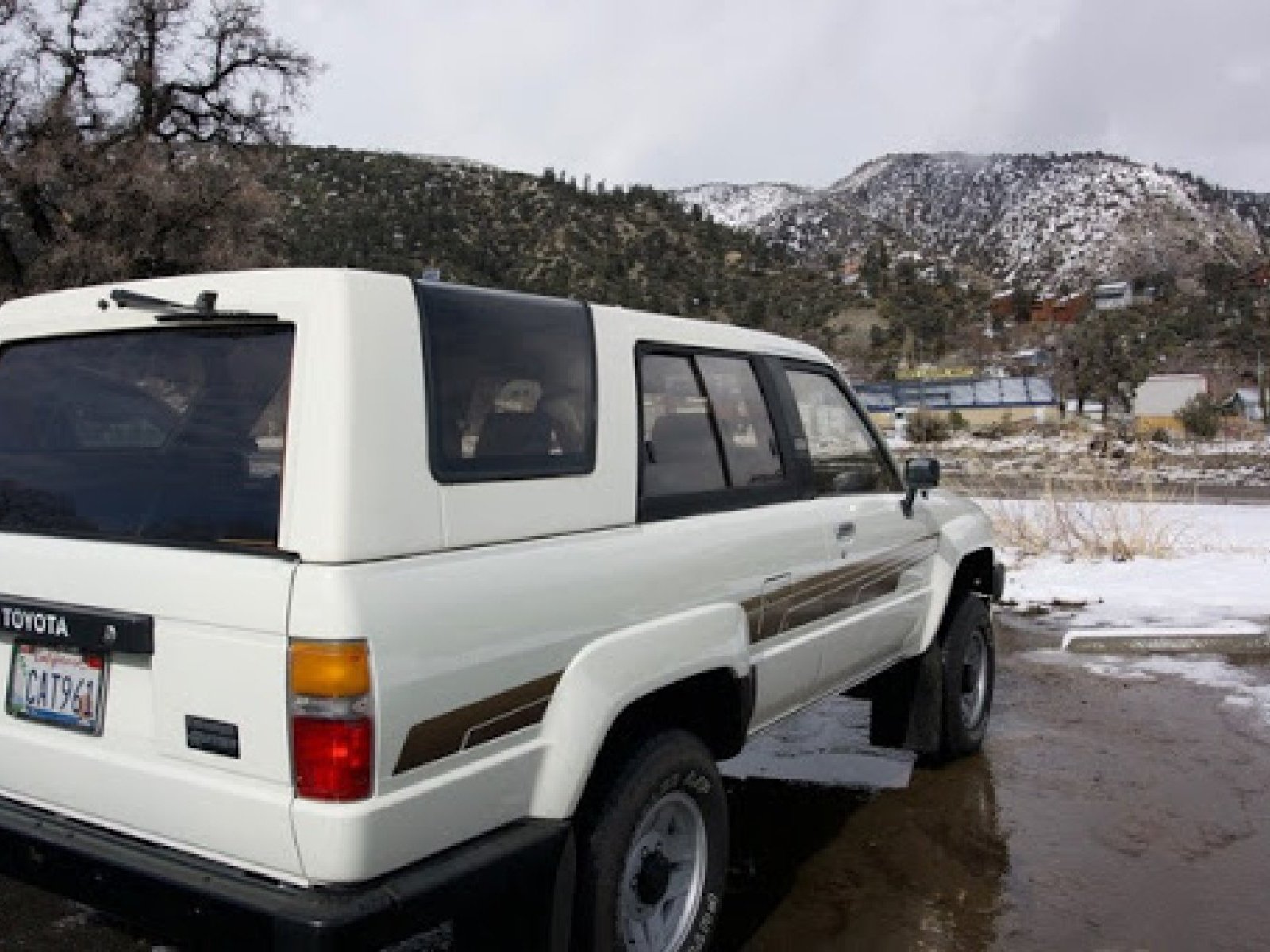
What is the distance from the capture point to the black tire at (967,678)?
17.1 feet

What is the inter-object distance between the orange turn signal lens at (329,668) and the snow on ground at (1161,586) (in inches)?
277

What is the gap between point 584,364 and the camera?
316cm

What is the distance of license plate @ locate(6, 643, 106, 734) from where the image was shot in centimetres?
258

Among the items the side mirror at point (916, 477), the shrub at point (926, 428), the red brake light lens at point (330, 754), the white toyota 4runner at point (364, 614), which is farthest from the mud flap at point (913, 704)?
the shrub at point (926, 428)

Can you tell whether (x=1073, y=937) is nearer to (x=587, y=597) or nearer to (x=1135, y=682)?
(x=587, y=597)

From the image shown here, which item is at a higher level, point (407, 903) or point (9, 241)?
point (9, 241)

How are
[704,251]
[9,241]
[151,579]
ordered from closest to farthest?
[151,579]
[9,241]
[704,251]

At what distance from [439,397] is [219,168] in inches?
1226

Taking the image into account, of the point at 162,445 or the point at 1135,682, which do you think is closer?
the point at 162,445

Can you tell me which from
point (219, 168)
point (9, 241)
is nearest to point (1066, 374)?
point (219, 168)

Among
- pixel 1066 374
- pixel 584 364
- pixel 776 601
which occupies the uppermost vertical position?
pixel 1066 374

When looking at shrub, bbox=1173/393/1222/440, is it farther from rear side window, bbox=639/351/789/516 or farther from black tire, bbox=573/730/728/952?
black tire, bbox=573/730/728/952

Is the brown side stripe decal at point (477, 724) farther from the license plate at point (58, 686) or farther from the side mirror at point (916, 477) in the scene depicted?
the side mirror at point (916, 477)

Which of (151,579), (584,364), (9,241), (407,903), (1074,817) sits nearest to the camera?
(407,903)
